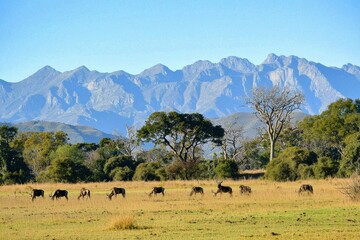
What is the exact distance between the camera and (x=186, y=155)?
268 feet

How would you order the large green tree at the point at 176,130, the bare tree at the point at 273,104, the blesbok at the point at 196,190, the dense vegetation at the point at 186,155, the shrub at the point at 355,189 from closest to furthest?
the shrub at the point at 355,189
the blesbok at the point at 196,190
the dense vegetation at the point at 186,155
the bare tree at the point at 273,104
the large green tree at the point at 176,130

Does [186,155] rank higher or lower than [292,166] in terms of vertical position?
higher

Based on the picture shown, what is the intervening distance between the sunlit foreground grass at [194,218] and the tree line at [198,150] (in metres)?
22.7

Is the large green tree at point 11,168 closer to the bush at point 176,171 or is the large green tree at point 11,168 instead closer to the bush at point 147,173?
the bush at point 147,173

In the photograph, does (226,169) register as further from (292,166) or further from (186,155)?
(186,155)

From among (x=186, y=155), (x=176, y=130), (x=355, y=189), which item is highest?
(x=176, y=130)

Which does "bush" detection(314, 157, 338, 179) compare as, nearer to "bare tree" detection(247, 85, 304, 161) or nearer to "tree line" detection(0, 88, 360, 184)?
"tree line" detection(0, 88, 360, 184)

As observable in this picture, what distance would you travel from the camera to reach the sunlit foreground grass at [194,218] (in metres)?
20.9

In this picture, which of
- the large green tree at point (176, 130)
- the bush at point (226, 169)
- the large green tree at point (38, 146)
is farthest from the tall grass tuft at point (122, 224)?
the large green tree at point (176, 130)

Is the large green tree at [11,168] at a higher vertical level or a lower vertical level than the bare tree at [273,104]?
lower

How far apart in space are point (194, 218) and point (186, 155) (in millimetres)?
55081

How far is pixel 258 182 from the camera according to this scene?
59.4 m

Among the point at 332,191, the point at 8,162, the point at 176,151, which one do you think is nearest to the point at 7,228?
the point at 332,191

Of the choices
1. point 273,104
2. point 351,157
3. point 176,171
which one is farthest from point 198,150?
point 351,157
